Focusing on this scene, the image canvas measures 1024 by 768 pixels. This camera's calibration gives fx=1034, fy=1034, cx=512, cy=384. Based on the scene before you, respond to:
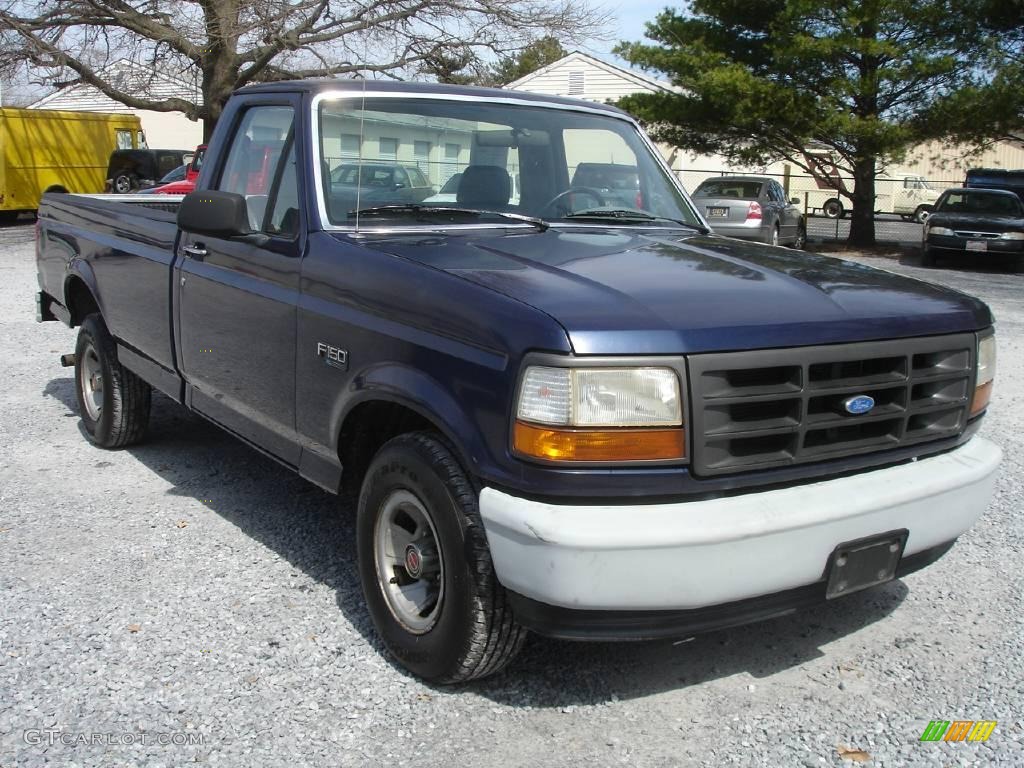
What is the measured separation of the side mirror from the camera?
3.81 meters

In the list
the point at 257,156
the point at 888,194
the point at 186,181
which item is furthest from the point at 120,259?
the point at 888,194

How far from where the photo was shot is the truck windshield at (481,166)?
3863mm

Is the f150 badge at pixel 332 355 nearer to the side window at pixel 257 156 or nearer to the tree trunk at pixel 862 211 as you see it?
the side window at pixel 257 156

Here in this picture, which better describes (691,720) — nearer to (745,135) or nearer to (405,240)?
(405,240)

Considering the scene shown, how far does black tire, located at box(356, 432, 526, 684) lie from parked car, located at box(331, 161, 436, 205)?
1085mm

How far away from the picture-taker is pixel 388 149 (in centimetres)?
395

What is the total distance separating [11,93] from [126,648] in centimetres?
2803

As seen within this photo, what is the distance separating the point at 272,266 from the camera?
12.7 ft

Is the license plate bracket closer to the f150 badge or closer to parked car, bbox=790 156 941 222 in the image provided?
the f150 badge

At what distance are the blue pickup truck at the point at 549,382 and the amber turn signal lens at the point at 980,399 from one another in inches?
0.6

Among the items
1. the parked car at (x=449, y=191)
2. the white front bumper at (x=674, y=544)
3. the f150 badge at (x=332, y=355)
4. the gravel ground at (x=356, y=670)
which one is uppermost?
the parked car at (x=449, y=191)

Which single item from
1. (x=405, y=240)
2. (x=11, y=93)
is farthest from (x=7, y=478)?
(x=11, y=93)

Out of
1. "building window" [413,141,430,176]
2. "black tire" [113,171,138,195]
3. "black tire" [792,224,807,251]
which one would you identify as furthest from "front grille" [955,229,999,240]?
"black tire" [113,171,138,195]

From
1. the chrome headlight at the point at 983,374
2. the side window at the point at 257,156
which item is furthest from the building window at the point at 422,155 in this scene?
the chrome headlight at the point at 983,374
